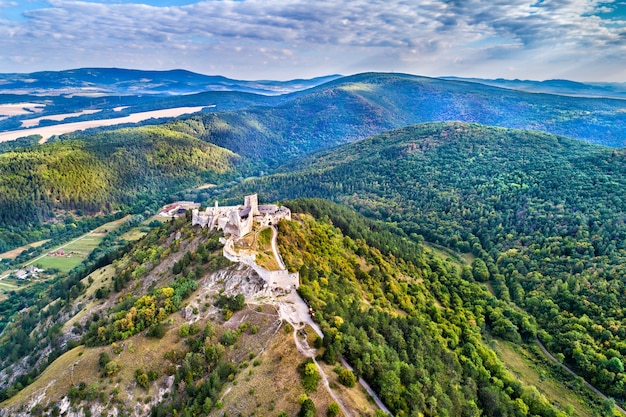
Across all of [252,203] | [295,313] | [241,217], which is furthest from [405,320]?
[252,203]

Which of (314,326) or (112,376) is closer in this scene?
(112,376)

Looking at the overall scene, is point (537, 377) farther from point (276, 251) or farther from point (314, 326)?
point (276, 251)

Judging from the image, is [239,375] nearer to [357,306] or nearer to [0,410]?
[357,306]

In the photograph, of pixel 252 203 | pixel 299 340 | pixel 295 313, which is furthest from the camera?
pixel 252 203

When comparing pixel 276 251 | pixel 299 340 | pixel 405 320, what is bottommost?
pixel 405 320

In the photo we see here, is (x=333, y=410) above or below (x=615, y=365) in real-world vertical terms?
above

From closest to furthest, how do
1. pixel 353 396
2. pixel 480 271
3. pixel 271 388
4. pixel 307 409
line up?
1. pixel 307 409
2. pixel 353 396
3. pixel 271 388
4. pixel 480 271

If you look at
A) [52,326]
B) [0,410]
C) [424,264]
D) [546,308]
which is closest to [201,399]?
[0,410]

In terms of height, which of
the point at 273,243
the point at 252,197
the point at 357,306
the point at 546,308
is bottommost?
the point at 546,308
